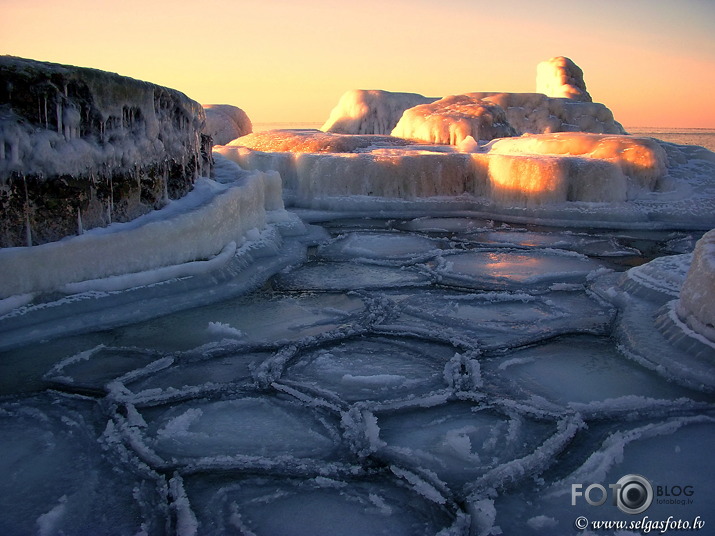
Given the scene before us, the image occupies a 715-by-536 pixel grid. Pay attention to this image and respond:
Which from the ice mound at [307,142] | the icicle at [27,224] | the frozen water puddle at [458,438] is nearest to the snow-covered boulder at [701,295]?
the frozen water puddle at [458,438]

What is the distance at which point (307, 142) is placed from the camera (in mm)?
10797

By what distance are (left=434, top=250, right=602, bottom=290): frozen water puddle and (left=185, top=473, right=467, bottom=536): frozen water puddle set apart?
266cm

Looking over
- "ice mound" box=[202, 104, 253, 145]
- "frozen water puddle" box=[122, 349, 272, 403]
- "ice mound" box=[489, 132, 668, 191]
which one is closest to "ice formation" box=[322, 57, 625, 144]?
"ice mound" box=[202, 104, 253, 145]

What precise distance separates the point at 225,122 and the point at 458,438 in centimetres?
1562

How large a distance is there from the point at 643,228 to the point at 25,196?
21.6ft

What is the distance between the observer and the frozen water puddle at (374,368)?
8.69 feet

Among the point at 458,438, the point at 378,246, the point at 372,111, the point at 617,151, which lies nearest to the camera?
the point at 458,438

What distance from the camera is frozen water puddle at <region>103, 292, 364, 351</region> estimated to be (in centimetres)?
325

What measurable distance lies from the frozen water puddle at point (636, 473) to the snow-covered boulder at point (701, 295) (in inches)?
28.2

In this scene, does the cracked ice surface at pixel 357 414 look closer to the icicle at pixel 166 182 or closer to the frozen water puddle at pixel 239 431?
the frozen water puddle at pixel 239 431

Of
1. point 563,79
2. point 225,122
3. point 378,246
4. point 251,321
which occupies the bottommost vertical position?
point 251,321

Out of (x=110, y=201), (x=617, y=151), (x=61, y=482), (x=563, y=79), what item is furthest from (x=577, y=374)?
(x=563, y=79)

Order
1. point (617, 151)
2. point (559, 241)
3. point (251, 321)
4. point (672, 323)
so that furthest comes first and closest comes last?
point (617, 151)
point (559, 241)
point (251, 321)
point (672, 323)

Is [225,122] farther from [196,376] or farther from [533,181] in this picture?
[196,376]
